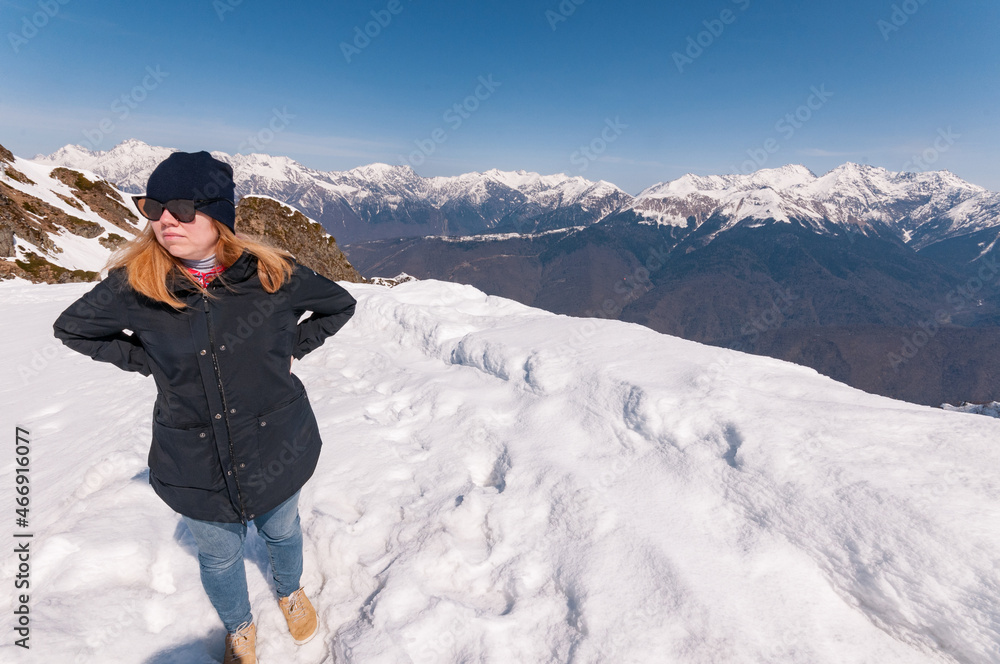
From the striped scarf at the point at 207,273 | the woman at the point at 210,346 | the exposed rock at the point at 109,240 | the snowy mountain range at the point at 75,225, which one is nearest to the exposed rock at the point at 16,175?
the snowy mountain range at the point at 75,225

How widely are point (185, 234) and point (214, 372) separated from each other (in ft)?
3.01

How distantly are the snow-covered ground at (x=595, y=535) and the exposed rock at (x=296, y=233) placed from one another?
34992 millimetres

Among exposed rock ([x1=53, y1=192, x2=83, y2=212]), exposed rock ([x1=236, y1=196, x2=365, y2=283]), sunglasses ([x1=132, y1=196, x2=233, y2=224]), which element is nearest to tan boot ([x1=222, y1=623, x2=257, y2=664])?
sunglasses ([x1=132, y1=196, x2=233, y2=224])

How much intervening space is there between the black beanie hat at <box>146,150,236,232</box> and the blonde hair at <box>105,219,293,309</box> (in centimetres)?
11

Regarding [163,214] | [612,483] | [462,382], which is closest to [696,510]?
[612,483]

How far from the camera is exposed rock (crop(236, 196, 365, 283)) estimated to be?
39.2 metres

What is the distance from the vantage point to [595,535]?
4297 millimetres

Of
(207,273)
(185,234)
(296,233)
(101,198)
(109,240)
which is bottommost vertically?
(109,240)

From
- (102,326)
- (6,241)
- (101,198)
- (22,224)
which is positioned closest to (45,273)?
(6,241)

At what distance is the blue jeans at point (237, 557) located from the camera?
3104 mm

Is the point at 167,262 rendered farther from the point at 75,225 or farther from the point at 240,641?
the point at 75,225

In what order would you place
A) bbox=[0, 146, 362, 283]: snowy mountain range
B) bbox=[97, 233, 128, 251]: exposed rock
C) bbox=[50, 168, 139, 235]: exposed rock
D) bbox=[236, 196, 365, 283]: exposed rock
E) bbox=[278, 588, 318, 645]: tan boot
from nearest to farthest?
bbox=[278, 588, 318, 645]: tan boot → bbox=[0, 146, 362, 283]: snowy mountain range → bbox=[236, 196, 365, 283]: exposed rock → bbox=[97, 233, 128, 251]: exposed rock → bbox=[50, 168, 139, 235]: exposed rock

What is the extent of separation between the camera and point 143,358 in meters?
2.95

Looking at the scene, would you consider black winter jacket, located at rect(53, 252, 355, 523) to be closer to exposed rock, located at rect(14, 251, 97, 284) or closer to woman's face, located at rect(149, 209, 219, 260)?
woman's face, located at rect(149, 209, 219, 260)
